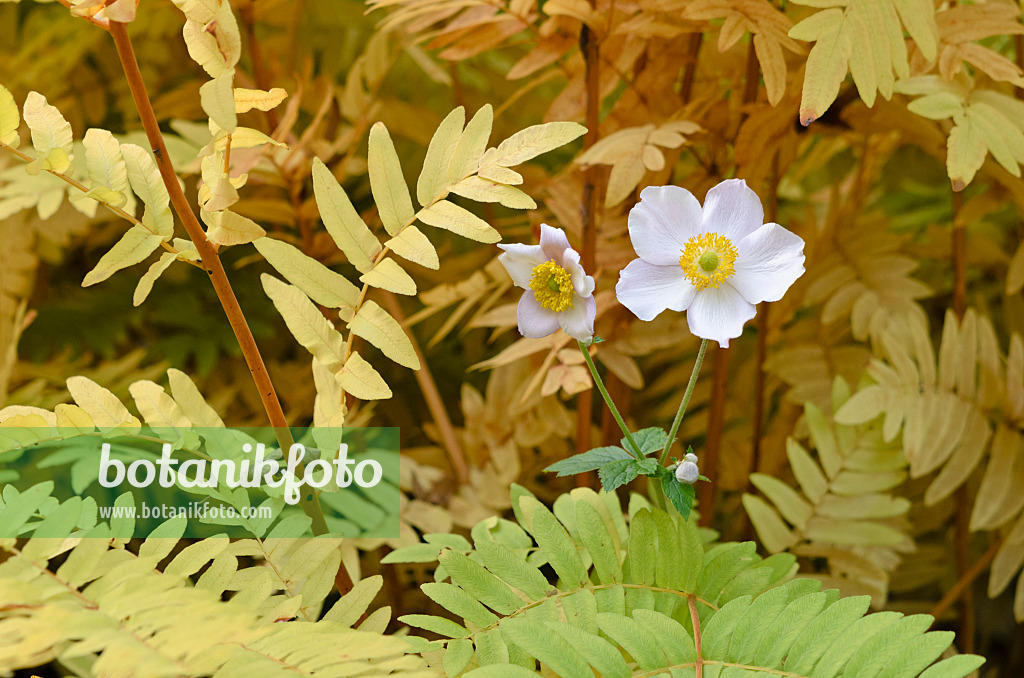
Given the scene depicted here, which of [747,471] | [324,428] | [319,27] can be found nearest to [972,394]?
[747,471]

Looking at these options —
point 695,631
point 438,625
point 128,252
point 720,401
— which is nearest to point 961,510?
point 720,401

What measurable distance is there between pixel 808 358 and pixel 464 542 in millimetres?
507

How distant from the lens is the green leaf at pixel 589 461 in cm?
47

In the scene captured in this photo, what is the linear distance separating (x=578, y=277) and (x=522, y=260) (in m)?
0.04

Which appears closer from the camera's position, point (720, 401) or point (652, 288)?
point (652, 288)

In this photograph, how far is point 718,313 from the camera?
428 millimetres

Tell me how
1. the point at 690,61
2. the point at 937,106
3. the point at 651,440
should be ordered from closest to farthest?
the point at 651,440, the point at 937,106, the point at 690,61

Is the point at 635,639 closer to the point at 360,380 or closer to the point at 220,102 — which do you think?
the point at 360,380

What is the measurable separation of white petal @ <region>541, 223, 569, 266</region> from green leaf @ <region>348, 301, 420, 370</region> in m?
0.11

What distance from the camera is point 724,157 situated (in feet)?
2.56

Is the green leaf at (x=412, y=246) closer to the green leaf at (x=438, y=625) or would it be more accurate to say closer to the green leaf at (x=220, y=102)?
the green leaf at (x=220, y=102)

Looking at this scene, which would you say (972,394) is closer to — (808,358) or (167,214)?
(808,358)

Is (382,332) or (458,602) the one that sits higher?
(382,332)

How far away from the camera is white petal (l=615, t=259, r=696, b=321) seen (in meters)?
0.43
